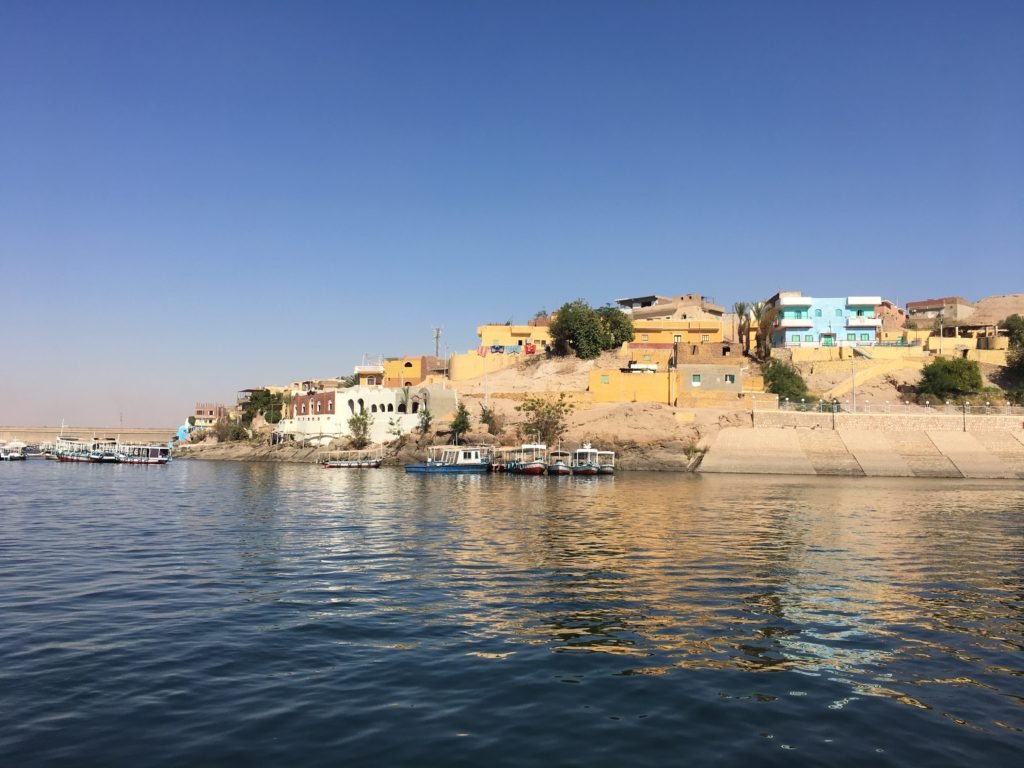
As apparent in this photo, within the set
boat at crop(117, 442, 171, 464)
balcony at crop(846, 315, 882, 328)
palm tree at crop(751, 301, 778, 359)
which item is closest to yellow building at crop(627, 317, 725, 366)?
palm tree at crop(751, 301, 778, 359)

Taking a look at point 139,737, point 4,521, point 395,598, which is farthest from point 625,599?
point 4,521

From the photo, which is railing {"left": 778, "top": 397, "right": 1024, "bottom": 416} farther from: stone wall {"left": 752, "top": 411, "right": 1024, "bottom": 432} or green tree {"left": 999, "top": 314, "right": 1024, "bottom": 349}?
green tree {"left": 999, "top": 314, "right": 1024, "bottom": 349}

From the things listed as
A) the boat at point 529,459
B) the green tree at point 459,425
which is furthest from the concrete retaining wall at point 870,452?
the green tree at point 459,425

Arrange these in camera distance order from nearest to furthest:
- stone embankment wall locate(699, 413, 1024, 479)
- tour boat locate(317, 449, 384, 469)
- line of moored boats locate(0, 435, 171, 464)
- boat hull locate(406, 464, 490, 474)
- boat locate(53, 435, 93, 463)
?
stone embankment wall locate(699, 413, 1024, 479), boat hull locate(406, 464, 490, 474), tour boat locate(317, 449, 384, 469), line of moored boats locate(0, 435, 171, 464), boat locate(53, 435, 93, 463)

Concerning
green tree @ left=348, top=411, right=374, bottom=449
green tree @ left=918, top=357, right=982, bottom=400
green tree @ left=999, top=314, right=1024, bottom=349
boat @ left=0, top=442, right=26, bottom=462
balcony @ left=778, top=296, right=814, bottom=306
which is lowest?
boat @ left=0, top=442, right=26, bottom=462

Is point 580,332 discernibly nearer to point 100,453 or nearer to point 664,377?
point 664,377

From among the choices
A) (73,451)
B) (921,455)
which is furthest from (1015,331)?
(73,451)

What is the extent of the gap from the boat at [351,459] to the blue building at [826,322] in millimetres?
48778

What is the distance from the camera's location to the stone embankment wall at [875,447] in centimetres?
6312

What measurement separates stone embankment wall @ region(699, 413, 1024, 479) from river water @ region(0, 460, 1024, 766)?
118ft

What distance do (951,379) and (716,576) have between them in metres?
67.5

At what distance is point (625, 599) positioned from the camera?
16.9 meters

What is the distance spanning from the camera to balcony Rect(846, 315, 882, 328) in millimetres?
91375

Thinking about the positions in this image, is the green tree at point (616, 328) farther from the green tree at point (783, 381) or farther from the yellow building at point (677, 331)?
the green tree at point (783, 381)
